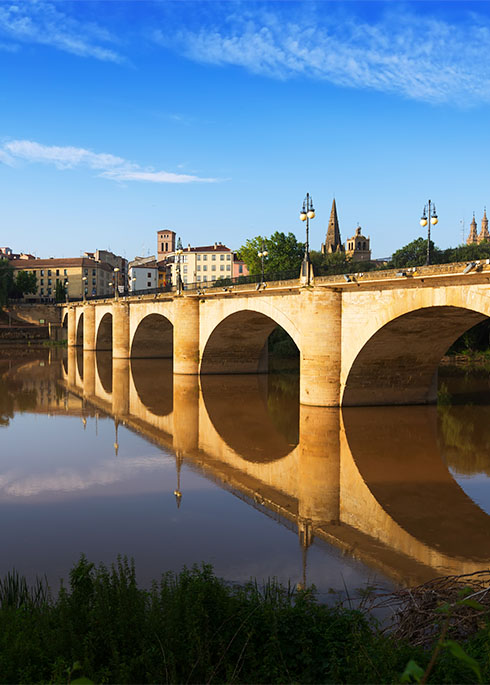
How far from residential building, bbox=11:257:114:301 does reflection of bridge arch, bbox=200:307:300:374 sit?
269ft

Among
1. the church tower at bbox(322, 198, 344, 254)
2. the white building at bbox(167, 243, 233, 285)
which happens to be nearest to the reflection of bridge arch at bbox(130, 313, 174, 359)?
the white building at bbox(167, 243, 233, 285)

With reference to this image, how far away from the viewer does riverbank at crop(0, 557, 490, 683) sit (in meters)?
5.08

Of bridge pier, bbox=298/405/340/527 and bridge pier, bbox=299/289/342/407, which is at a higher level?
bridge pier, bbox=299/289/342/407

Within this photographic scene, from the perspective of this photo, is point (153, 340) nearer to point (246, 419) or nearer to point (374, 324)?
point (246, 419)

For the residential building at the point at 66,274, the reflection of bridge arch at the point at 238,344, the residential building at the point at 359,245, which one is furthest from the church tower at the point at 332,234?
the reflection of bridge arch at the point at 238,344

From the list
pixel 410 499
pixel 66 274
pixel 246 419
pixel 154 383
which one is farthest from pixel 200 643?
pixel 66 274

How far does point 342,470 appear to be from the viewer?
14297mm

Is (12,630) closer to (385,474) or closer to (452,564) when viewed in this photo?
(452,564)

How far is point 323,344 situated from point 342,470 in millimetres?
7363

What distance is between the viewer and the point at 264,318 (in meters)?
30.7

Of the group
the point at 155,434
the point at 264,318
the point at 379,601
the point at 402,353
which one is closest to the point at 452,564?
the point at 379,601

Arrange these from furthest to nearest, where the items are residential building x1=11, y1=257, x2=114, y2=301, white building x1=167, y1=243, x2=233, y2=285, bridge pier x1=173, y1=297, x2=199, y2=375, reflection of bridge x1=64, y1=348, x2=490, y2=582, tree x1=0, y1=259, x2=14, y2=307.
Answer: residential building x1=11, y1=257, x2=114, y2=301 → white building x1=167, y1=243, x2=233, y2=285 → tree x1=0, y1=259, x2=14, y2=307 → bridge pier x1=173, y1=297, x2=199, y2=375 → reflection of bridge x1=64, y1=348, x2=490, y2=582

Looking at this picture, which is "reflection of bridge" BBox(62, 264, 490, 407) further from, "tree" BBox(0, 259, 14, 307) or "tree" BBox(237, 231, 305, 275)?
"tree" BBox(0, 259, 14, 307)

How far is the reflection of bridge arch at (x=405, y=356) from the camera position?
19.3 meters
